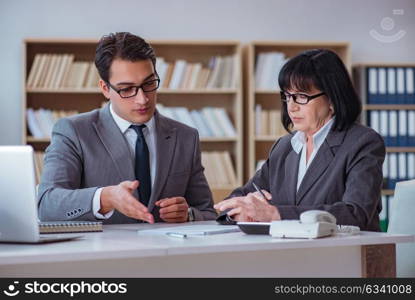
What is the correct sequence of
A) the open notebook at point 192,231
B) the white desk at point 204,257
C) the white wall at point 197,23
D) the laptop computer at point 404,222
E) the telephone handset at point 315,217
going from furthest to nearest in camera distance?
the white wall at point 197,23
the laptop computer at point 404,222
the open notebook at point 192,231
the telephone handset at point 315,217
the white desk at point 204,257

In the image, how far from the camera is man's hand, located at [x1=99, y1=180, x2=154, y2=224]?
206 cm

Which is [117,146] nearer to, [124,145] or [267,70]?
[124,145]

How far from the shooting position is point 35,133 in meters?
5.82

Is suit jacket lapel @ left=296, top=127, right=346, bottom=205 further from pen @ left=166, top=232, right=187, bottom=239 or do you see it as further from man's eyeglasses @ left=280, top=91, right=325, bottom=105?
pen @ left=166, top=232, right=187, bottom=239

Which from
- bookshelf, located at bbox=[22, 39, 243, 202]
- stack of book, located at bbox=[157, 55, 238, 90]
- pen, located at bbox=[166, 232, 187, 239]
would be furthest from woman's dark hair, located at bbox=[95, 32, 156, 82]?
stack of book, located at bbox=[157, 55, 238, 90]

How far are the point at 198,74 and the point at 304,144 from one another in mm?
3504

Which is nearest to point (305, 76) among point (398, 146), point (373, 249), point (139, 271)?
point (373, 249)

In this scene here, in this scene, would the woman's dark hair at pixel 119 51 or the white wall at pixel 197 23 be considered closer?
the woman's dark hair at pixel 119 51

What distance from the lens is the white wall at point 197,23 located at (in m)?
6.01

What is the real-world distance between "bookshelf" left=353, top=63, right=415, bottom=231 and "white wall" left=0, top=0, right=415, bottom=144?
39 cm

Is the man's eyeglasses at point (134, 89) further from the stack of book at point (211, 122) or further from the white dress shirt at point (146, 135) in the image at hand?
the stack of book at point (211, 122)

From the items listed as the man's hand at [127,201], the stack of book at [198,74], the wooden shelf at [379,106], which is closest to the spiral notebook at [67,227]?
the man's hand at [127,201]

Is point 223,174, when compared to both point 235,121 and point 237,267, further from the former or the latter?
point 237,267

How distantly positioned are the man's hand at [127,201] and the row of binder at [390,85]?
418 centimetres
